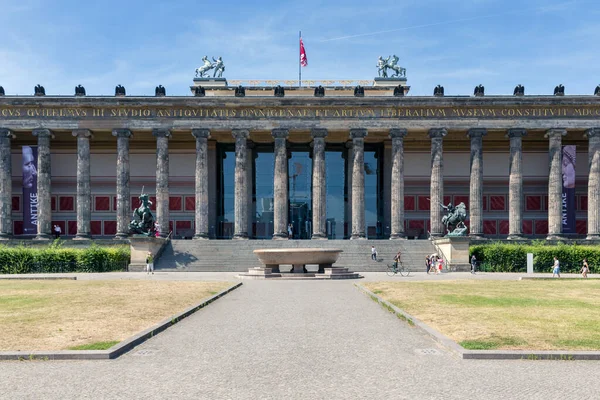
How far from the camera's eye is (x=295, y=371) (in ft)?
32.1

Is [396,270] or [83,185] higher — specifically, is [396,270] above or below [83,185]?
below

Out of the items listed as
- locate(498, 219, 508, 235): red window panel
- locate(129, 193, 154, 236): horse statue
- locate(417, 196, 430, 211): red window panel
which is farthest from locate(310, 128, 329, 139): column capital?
locate(498, 219, 508, 235): red window panel

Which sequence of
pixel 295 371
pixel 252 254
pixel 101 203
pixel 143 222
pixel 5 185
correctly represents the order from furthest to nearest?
pixel 101 203
pixel 5 185
pixel 252 254
pixel 143 222
pixel 295 371

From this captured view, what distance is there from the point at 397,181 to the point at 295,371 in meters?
46.8

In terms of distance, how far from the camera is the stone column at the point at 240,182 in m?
55.2

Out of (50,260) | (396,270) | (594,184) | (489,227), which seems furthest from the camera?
(489,227)

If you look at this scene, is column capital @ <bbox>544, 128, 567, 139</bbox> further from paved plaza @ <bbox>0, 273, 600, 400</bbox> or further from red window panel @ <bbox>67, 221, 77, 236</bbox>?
red window panel @ <bbox>67, 221, 77, 236</bbox>

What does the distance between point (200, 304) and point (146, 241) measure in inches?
1166

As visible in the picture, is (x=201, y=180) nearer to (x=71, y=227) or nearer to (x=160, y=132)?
(x=160, y=132)

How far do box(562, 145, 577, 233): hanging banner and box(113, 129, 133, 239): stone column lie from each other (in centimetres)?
4113

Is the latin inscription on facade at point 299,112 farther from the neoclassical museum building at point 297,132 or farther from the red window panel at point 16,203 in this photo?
the red window panel at point 16,203

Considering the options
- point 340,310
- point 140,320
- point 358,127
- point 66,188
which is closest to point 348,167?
point 358,127

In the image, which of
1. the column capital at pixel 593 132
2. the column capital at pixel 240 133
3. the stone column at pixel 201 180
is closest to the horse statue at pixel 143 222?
the stone column at pixel 201 180

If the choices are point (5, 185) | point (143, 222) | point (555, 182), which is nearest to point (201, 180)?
point (143, 222)
